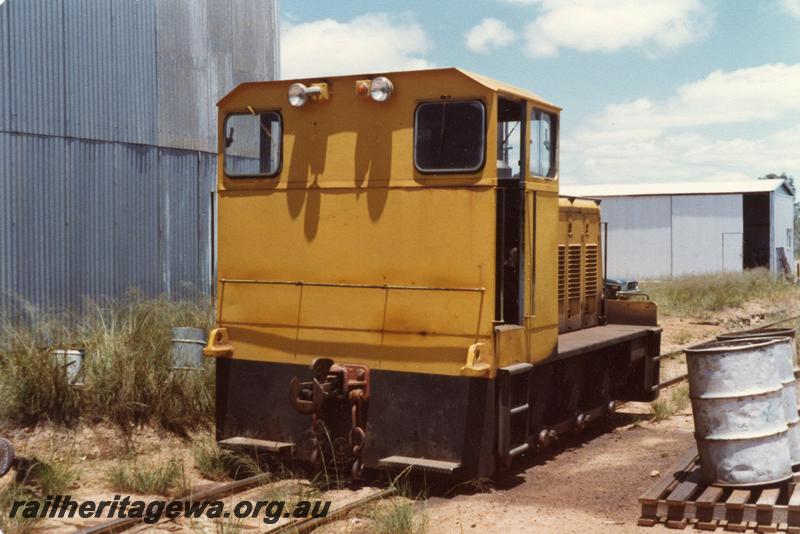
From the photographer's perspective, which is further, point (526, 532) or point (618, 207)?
point (618, 207)

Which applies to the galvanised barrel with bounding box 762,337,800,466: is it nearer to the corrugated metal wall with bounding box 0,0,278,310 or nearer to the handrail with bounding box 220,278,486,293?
the handrail with bounding box 220,278,486,293

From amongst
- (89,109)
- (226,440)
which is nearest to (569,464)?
(226,440)

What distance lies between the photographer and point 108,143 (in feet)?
41.8

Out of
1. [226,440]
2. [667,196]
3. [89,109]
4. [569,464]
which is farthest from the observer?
[667,196]

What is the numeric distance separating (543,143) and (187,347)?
431 cm

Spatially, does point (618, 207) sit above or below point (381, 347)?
above

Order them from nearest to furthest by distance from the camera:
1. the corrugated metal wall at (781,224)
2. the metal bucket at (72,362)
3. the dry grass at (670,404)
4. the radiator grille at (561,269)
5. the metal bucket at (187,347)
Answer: the metal bucket at (72,362) < the metal bucket at (187,347) < the radiator grille at (561,269) < the dry grass at (670,404) < the corrugated metal wall at (781,224)

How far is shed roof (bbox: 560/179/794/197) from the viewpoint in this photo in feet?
117

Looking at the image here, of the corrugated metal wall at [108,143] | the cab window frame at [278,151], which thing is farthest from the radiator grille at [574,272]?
the corrugated metal wall at [108,143]

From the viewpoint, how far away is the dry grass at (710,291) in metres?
25.5

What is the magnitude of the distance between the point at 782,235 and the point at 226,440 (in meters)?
36.3

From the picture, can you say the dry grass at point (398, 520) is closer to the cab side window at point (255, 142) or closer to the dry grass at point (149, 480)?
the dry grass at point (149, 480)

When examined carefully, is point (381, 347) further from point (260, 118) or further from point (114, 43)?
point (114, 43)

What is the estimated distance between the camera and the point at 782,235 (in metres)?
39.1
